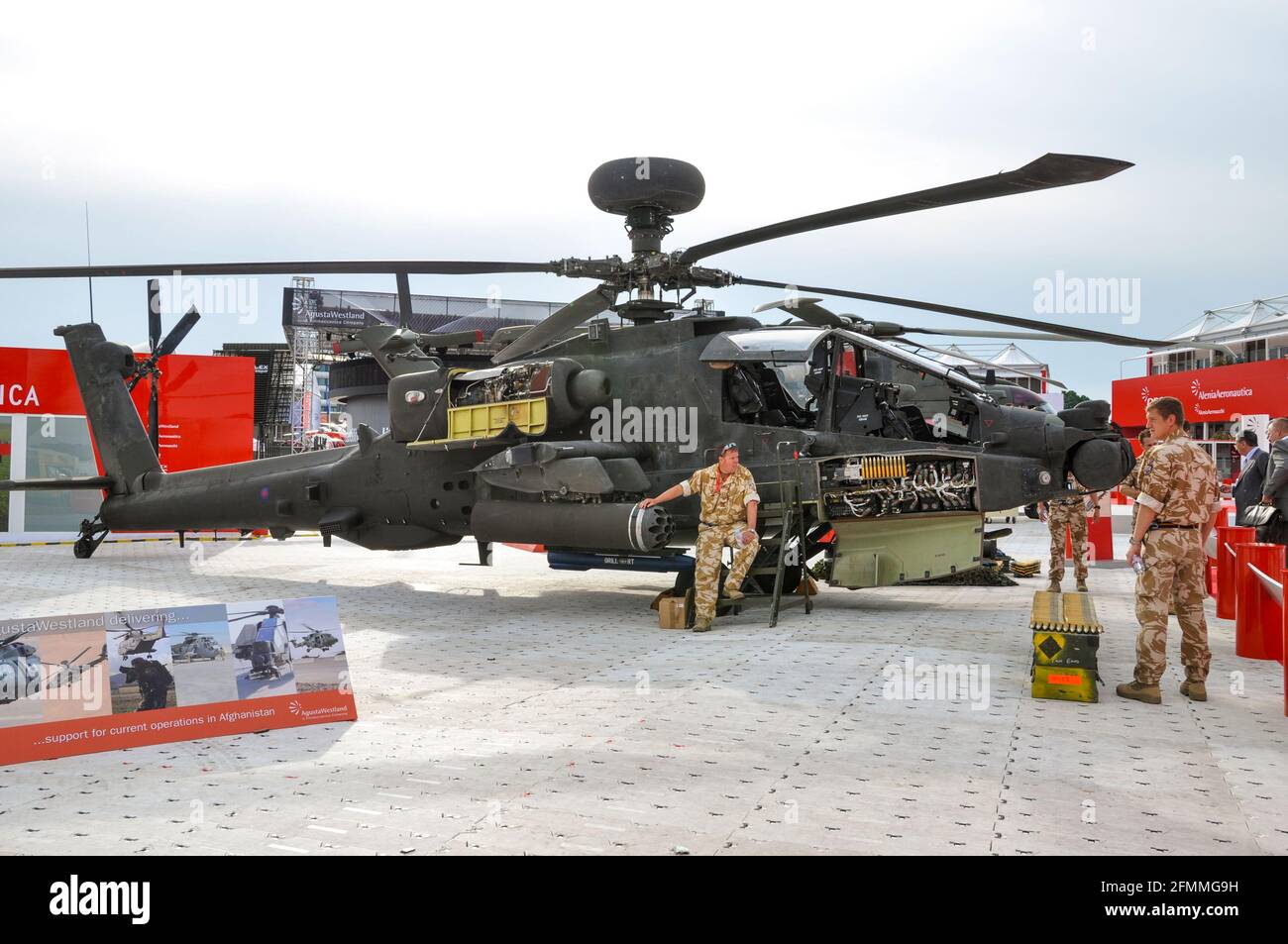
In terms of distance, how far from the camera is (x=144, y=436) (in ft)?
45.1

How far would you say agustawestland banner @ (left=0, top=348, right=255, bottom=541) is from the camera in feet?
59.7

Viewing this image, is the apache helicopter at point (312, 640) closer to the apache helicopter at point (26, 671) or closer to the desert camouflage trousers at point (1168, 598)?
the apache helicopter at point (26, 671)

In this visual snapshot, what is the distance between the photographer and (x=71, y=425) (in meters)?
18.9

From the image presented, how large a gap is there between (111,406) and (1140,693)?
1357cm

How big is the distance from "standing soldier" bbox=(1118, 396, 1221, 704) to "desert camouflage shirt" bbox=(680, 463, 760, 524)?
347 cm

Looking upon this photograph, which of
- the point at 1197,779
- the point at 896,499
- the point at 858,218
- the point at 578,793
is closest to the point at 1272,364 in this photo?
the point at 896,499

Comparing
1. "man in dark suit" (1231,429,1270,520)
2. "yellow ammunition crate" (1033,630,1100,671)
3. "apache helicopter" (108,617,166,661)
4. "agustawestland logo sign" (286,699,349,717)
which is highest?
"man in dark suit" (1231,429,1270,520)

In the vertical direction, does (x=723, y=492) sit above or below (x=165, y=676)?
above

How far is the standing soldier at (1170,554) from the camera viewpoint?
19.2ft

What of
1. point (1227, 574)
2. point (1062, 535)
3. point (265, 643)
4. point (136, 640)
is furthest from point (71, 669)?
point (1062, 535)

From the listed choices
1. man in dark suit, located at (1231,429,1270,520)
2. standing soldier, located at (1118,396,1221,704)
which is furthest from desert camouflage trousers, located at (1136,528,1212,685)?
man in dark suit, located at (1231,429,1270,520)

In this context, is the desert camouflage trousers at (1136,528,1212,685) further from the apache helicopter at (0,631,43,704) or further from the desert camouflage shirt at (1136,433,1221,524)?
the apache helicopter at (0,631,43,704)

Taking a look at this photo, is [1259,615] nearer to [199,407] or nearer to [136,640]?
[136,640]

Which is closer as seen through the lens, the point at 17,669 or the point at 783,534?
the point at 17,669
